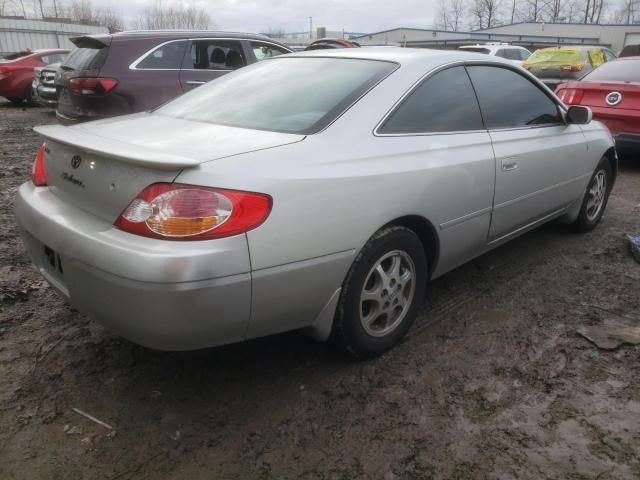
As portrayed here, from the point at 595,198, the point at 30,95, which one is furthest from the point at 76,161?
the point at 30,95

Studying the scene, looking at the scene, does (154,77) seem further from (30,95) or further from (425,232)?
(30,95)

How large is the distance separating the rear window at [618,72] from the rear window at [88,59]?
5.78 meters

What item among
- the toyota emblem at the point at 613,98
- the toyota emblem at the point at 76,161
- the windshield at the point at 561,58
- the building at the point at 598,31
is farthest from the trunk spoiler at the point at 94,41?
the building at the point at 598,31

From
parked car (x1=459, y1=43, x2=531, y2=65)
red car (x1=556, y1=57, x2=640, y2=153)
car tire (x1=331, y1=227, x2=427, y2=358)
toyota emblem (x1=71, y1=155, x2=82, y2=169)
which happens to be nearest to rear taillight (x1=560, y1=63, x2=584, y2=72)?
parked car (x1=459, y1=43, x2=531, y2=65)

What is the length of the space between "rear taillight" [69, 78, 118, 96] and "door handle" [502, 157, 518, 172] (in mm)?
4237

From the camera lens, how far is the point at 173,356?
2631mm

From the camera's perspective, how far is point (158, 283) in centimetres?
182

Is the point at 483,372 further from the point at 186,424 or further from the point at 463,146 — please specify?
the point at 186,424

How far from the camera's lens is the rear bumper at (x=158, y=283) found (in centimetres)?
183

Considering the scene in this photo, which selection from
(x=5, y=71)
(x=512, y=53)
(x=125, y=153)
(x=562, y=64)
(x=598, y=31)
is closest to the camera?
(x=125, y=153)

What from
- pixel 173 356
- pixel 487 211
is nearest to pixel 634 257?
pixel 487 211

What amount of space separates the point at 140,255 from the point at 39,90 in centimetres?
1047

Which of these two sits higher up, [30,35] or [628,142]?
[30,35]

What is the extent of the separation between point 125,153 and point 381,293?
1.30 meters
